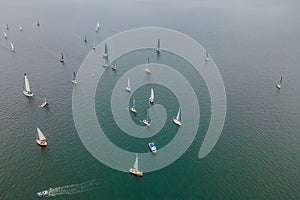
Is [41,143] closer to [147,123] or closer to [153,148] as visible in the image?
[153,148]

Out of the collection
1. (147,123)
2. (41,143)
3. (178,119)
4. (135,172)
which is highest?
(178,119)

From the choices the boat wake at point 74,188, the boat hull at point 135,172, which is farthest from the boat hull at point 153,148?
the boat wake at point 74,188

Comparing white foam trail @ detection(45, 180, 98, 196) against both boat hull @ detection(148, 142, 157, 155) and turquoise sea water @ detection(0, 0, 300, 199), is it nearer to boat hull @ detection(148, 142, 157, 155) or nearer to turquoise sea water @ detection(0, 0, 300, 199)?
turquoise sea water @ detection(0, 0, 300, 199)

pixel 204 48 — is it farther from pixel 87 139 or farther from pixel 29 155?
pixel 29 155

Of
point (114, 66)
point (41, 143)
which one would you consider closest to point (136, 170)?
point (41, 143)

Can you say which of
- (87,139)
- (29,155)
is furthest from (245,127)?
(29,155)

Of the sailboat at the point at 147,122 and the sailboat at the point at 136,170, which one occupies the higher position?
the sailboat at the point at 147,122

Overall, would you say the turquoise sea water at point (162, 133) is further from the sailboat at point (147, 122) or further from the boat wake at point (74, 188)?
the sailboat at point (147, 122)

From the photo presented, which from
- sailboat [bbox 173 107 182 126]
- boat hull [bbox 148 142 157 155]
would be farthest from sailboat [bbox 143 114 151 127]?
boat hull [bbox 148 142 157 155]
